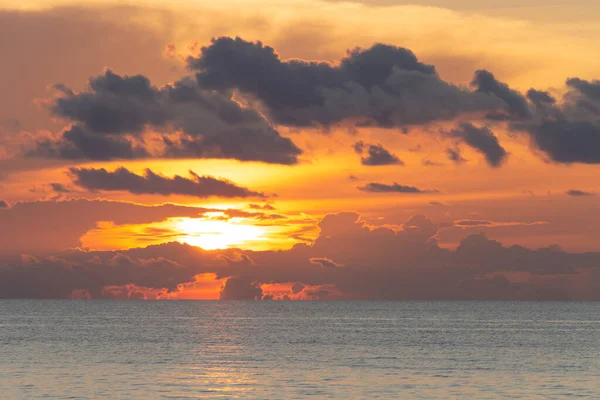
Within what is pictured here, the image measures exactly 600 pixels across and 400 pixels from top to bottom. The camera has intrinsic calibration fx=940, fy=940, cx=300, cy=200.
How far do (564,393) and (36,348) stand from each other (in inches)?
3032

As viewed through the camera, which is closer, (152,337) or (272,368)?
(272,368)

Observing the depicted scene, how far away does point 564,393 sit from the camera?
7700 centimetres

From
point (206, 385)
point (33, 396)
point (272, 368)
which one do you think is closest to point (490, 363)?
point (272, 368)

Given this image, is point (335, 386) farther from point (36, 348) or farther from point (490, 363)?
point (36, 348)

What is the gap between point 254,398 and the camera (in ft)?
238

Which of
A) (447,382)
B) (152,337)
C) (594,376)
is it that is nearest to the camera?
(447,382)

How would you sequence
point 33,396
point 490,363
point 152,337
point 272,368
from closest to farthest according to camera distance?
point 33,396 → point 272,368 → point 490,363 → point 152,337

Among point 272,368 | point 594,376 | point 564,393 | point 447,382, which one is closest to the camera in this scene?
point 564,393

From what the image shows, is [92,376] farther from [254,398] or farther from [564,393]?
[564,393]

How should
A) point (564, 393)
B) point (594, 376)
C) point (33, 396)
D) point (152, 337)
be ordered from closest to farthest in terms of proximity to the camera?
1. point (33, 396)
2. point (564, 393)
3. point (594, 376)
4. point (152, 337)

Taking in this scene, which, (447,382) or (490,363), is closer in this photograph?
(447,382)

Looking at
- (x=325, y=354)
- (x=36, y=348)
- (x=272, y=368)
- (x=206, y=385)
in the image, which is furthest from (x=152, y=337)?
(x=206, y=385)

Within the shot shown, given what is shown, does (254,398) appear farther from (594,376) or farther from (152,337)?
(152,337)

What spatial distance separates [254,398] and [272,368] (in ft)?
81.7
